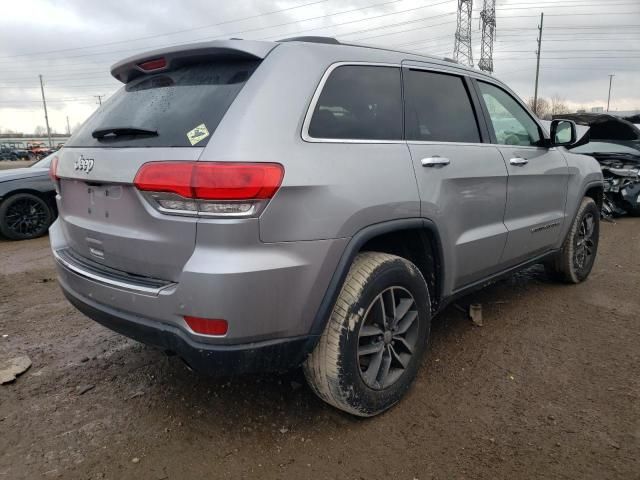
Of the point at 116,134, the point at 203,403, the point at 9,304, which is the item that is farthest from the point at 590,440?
the point at 9,304

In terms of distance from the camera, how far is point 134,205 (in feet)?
7.02

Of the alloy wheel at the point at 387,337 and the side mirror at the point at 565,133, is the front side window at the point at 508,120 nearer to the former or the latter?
the side mirror at the point at 565,133

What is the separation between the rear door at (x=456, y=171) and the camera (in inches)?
108

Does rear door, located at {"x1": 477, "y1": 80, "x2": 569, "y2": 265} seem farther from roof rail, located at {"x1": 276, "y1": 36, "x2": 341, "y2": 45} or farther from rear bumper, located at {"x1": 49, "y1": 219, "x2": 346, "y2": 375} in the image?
rear bumper, located at {"x1": 49, "y1": 219, "x2": 346, "y2": 375}

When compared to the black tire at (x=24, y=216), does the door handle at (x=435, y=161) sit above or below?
above

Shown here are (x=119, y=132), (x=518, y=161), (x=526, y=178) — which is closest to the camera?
(x=119, y=132)

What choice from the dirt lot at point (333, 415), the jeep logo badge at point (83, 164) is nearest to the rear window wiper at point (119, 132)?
the jeep logo badge at point (83, 164)

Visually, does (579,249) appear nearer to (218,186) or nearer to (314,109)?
(314,109)

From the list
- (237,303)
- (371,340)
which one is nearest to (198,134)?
(237,303)

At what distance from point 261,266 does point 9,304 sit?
3.60 m

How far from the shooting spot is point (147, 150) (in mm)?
2141

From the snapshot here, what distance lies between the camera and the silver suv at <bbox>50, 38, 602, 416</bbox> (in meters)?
1.98

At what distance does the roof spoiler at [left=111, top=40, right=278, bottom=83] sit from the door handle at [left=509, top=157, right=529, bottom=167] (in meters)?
1.95

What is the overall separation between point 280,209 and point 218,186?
0.26 meters
